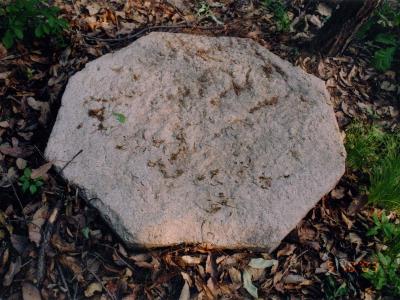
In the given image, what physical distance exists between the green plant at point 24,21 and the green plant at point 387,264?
266 centimetres

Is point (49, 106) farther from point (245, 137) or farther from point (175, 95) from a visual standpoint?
point (245, 137)

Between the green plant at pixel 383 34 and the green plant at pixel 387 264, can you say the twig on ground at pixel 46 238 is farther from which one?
the green plant at pixel 383 34

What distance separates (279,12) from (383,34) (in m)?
0.98

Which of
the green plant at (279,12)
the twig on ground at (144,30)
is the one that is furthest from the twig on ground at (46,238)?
the green plant at (279,12)

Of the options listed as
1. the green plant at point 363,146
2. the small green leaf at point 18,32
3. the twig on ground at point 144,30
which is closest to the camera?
the small green leaf at point 18,32

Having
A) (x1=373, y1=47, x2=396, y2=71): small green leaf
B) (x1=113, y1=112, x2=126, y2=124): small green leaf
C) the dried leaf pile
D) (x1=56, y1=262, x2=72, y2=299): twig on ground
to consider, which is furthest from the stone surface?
(x1=373, y1=47, x2=396, y2=71): small green leaf

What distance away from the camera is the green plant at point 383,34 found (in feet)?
12.8

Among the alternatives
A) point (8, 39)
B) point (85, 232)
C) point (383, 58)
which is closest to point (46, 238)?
point (85, 232)

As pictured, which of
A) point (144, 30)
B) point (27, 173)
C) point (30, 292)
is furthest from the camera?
point (144, 30)

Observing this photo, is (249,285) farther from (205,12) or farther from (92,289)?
(205,12)

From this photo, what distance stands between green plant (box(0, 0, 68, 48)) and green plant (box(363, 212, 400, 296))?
266 centimetres

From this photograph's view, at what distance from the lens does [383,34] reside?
158 inches

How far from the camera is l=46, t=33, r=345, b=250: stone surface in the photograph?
2.56 metres

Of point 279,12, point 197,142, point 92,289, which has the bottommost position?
point 92,289
